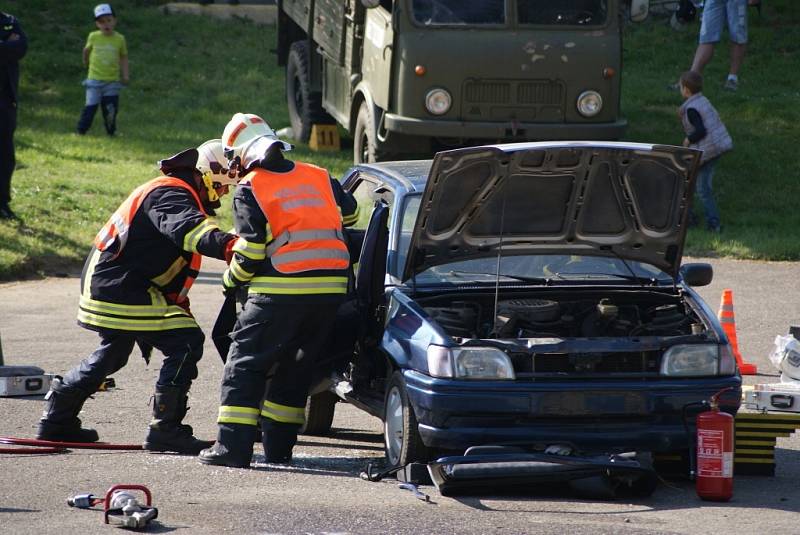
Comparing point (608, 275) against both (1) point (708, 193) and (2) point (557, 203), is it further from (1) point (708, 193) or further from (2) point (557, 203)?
(1) point (708, 193)

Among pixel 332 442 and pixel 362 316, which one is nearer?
pixel 362 316

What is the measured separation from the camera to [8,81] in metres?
13.4

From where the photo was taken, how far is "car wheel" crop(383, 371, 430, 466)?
6512mm

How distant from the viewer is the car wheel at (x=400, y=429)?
651 centimetres

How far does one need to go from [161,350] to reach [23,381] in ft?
3.08

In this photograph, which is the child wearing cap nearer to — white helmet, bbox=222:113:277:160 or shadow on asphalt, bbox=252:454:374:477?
white helmet, bbox=222:113:277:160

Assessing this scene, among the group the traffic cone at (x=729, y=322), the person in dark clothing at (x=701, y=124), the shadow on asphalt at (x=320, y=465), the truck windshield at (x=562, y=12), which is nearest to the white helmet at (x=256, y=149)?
the shadow on asphalt at (x=320, y=465)

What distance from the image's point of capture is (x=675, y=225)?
727 cm

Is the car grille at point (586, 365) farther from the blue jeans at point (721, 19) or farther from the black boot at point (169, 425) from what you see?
the blue jeans at point (721, 19)

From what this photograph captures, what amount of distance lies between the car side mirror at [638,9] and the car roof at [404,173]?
22.9 feet

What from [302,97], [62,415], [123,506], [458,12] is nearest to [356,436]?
[62,415]

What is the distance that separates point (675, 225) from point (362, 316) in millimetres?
1701

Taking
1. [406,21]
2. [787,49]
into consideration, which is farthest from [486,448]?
[787,49]

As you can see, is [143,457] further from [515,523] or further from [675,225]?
[675,225]
